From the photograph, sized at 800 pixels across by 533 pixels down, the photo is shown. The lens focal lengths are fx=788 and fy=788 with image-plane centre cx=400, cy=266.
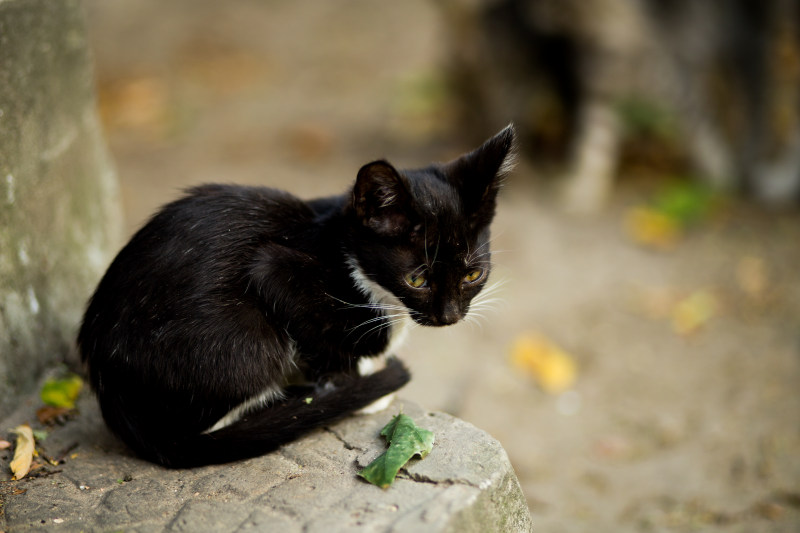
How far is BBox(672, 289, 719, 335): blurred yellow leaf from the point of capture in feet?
17.2

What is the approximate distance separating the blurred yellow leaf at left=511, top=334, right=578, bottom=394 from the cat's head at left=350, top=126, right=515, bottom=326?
2195 millimetres

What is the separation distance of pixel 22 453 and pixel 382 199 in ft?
4.92

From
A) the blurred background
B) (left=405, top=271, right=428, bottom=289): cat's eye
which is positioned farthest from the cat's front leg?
the blurred background

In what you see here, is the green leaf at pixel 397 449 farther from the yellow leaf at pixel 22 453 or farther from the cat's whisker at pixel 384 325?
the yellow leaf at pixel 22 453

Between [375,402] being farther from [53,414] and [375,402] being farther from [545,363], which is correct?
[545,363]

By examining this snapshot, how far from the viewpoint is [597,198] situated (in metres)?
6.56

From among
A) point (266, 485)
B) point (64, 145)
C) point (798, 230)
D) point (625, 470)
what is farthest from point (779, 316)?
point (64, 145)

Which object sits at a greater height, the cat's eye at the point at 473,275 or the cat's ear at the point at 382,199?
the cat's ear at the point at 382,199

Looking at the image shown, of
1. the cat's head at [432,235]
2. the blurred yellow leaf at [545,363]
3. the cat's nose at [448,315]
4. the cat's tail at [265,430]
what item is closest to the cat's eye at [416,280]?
the cat's head at [432,235]

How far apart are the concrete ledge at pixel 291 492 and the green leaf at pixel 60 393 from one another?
0.26m

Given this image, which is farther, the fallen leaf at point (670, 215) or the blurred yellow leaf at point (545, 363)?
the fallen leaf at point (670, 215)

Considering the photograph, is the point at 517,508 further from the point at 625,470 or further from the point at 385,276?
the point at 625,470

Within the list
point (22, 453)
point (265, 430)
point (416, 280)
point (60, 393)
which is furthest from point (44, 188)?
point (416, 280)

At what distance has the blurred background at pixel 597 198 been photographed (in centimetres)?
422
